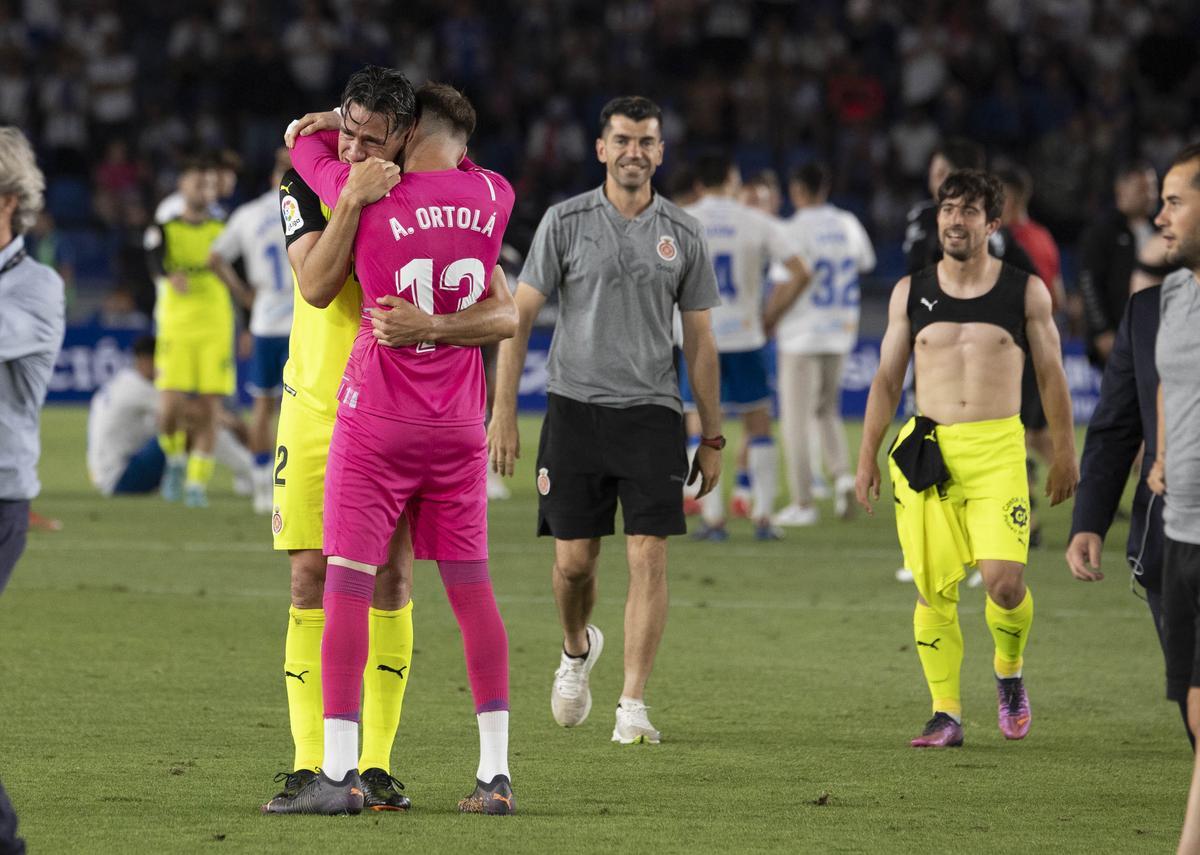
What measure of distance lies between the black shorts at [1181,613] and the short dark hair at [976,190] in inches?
116

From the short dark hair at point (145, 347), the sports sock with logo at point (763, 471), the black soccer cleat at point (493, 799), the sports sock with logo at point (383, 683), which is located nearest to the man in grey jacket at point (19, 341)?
the sports sock with logo at point (383, 683)

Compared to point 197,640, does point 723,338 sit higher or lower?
higher

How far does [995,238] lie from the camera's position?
10.7 metres

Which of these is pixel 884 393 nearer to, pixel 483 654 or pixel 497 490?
pixel 483 654

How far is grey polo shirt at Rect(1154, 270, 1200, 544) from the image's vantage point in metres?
4.73

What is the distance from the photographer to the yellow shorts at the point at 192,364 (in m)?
15.3

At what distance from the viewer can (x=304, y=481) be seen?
19.7 ft

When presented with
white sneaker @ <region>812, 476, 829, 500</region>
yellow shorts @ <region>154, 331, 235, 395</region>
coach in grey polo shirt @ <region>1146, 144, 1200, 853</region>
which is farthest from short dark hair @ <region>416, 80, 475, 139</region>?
white sneaker @ <region>812, 476, 829, 500</region>

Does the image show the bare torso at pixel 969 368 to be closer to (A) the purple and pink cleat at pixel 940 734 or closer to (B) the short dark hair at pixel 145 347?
(A) the purple and pink cleat at pixel 940 734

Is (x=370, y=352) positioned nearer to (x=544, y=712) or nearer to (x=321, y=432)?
(x=321, y=432)

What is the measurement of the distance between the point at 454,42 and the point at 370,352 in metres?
24.0

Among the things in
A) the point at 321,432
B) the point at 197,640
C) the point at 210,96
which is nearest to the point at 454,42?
the point at 210,96

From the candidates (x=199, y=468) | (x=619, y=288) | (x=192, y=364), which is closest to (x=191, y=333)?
(x=192, y=364)

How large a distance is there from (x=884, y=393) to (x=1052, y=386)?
65 cm
